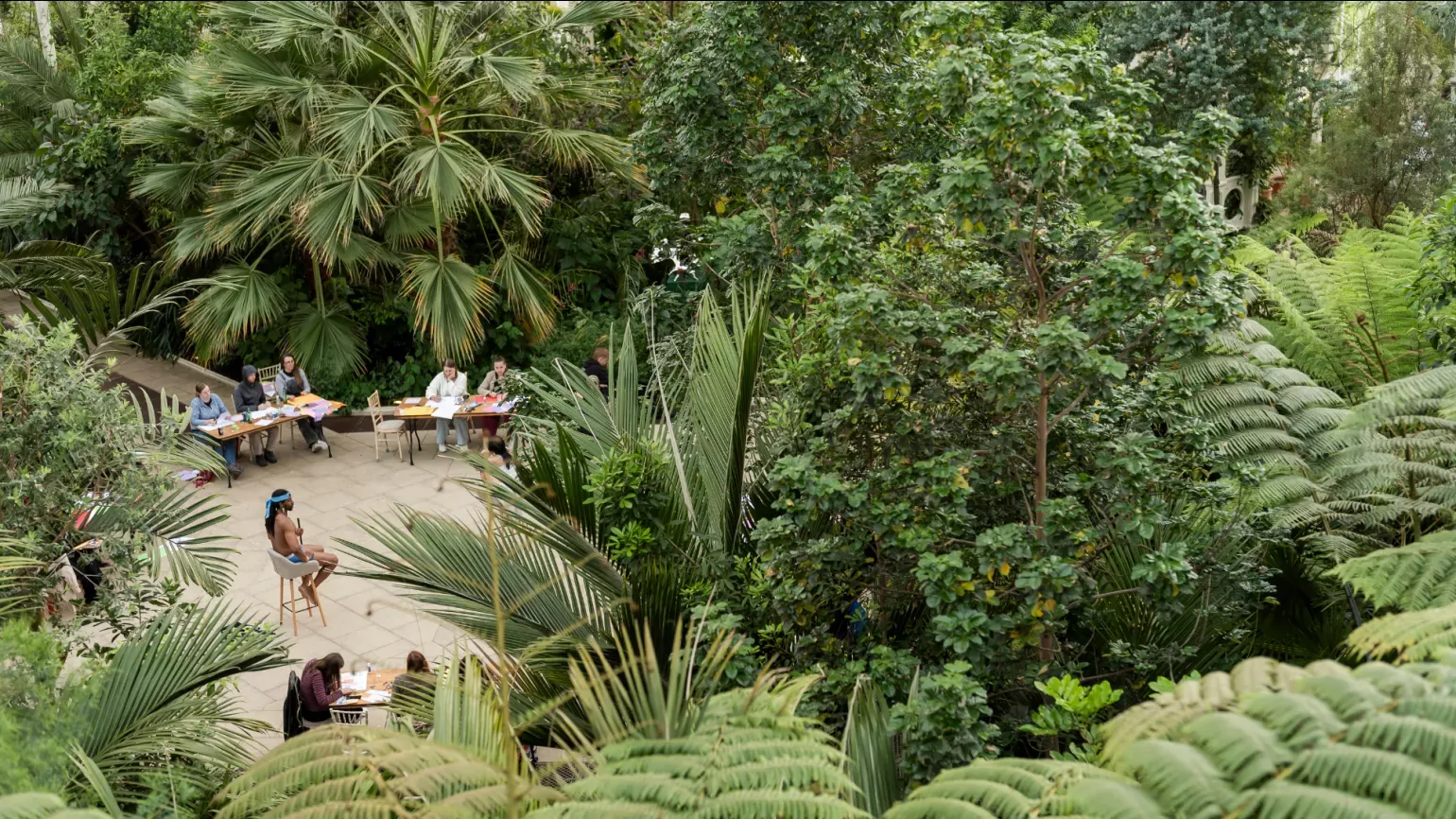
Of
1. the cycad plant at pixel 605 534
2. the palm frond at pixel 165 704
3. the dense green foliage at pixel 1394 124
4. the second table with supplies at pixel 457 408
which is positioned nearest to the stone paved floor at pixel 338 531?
the second table with supplies at pixel 457 408

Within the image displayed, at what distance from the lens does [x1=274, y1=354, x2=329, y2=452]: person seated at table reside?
13.0 metres

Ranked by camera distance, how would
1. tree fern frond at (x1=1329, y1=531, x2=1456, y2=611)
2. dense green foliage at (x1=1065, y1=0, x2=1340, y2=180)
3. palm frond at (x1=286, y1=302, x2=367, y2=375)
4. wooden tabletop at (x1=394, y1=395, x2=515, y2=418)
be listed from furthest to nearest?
dense green foliage at (x1=1065, y1=0, x2=1340, y2=180) < palm frond at (x1=286, y1=302, x2=367, y2=375) < wooden tabletop at (x1=394, y1=395, x2=515, y2=418) < tree fern frond at (x1=1329, y1=531, x2=1456, y2=611)

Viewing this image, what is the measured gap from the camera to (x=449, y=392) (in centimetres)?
1286

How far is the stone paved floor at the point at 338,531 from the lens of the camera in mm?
9156

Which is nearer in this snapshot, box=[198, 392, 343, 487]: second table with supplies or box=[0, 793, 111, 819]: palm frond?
box=[0, 793, 111, 819]: palm frond

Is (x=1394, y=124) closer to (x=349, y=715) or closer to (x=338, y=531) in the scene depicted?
(x=338, y=531)

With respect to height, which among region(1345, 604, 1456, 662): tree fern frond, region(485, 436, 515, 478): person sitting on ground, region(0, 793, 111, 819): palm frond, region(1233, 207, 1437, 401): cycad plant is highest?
region(1233, 207, 1437, 401): cycad plant

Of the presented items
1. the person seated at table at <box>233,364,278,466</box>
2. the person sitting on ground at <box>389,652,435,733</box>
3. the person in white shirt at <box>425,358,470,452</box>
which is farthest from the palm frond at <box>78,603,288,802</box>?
the person seated at table at <box>233,364,278,466</box>

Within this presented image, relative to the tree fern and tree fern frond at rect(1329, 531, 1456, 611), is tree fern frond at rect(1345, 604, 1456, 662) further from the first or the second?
tree fern frond at rect(1329, 531, 1456, 611)

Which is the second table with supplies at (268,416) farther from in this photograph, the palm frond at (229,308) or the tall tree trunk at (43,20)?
the tall tree trunk at (43,20)

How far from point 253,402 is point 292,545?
376 centimetres

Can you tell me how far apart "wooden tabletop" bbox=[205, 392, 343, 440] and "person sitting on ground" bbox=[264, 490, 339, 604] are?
249 centimetres

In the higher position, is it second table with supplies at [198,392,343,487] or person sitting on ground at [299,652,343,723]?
second table with supplies at [198,392,343,487]

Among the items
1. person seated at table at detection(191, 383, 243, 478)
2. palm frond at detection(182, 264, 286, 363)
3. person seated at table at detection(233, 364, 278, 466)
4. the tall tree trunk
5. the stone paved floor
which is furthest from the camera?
the tall tree trunk
